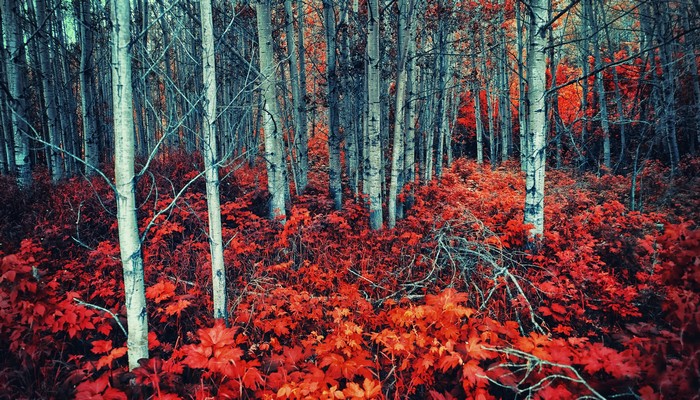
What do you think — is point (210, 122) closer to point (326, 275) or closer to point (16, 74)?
point (326, 275)

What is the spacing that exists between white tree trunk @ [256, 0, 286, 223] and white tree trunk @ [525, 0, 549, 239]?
434cm

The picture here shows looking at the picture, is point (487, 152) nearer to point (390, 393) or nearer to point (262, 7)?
point (262, 7)

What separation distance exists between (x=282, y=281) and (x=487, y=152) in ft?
76.4

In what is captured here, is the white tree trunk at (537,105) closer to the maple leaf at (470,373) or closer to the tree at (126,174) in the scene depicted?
the maple leaf at (470,373)

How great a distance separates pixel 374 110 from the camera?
6.61 meters

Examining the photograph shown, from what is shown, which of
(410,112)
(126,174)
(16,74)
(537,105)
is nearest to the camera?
(126,174)

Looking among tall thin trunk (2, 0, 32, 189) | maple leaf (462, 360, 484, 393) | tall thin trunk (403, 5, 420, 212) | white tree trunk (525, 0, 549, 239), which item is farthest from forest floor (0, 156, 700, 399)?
tall thin trunk (403, 5, 420, 212)

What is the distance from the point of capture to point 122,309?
371 centimetres

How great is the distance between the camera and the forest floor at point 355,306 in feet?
8.39

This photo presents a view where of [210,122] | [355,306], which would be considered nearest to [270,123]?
[210,122]

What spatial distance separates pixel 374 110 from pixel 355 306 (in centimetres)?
402

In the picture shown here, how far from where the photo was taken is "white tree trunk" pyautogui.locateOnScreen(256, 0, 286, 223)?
246 inches

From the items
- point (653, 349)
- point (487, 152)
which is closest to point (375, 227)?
point (653, 349)

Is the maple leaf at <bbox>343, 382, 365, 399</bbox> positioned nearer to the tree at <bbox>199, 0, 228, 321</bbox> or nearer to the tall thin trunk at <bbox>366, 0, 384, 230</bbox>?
the tree at <bbox>199, 0, 228, 321</bbox>
